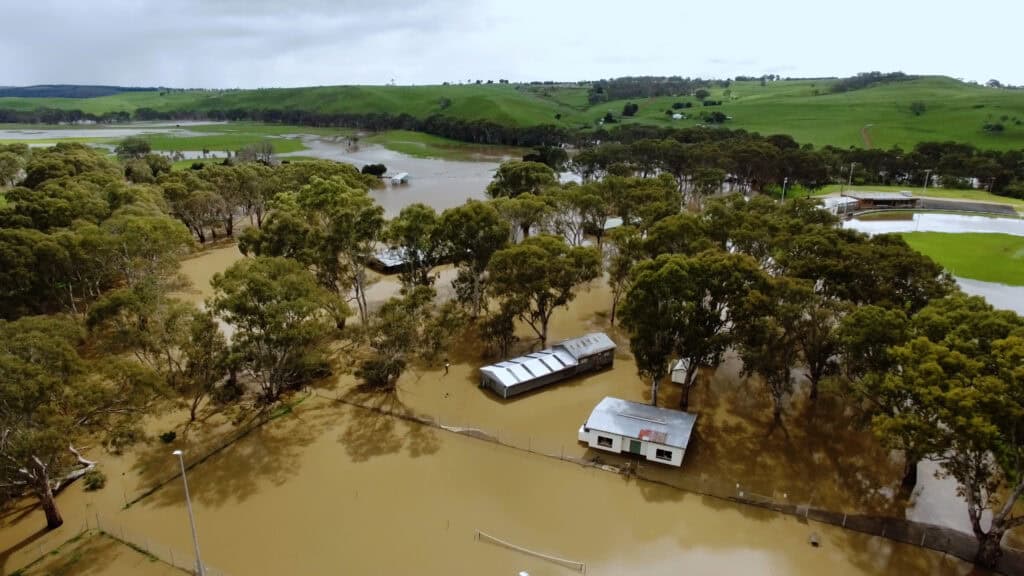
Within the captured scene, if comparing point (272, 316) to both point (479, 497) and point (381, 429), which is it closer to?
point (381, 429)

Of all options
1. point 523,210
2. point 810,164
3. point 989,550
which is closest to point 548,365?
point 523,210

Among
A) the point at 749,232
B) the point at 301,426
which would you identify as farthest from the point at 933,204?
the point at 301,426

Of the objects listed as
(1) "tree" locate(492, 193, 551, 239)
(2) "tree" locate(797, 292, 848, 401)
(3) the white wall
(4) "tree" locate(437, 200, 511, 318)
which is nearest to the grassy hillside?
(1) "tree" locate(492, 193, 551, 239)

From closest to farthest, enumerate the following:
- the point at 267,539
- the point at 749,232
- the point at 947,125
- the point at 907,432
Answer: the point at 907,432 → the point at 267,539 → the point at 749,232 → the point at 947,125

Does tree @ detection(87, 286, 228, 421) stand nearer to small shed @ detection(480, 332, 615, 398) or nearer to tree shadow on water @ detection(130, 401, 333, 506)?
tree shadow on water @ detection(130, 401, 333, 506)

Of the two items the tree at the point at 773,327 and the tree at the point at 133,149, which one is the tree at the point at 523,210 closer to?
the tree at the point at 773,327

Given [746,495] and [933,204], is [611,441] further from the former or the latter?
[933,204]
